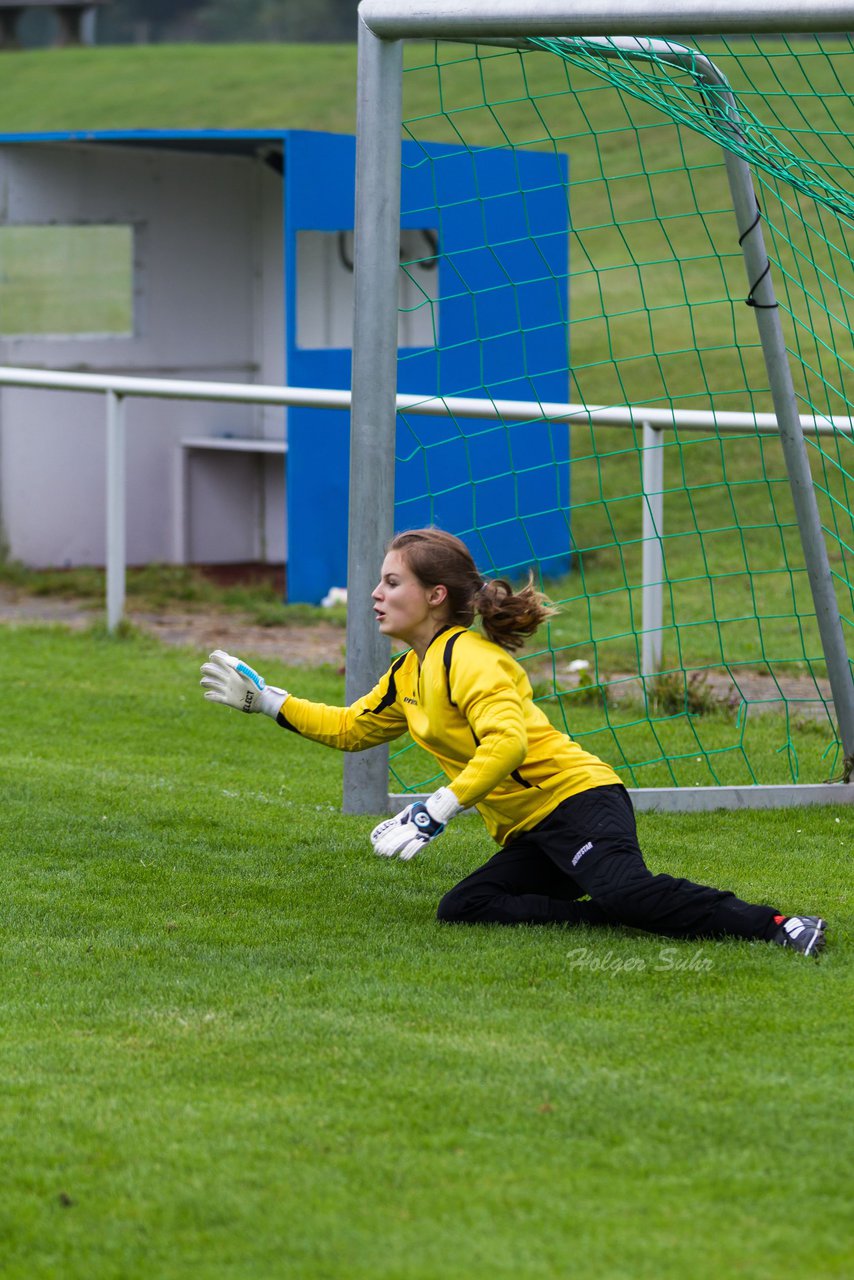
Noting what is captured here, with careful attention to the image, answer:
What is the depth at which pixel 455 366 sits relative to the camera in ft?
36.6

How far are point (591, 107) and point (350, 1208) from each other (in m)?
29.5

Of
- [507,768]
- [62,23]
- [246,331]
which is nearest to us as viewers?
[507,768]

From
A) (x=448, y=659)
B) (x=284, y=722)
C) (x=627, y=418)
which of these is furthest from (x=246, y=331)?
(x=448, y=659)

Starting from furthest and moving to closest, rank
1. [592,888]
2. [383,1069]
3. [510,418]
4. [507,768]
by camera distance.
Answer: [510,418] < [592,888] < [507,768] < [383,1069]

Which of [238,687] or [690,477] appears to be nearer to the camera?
[238,687]

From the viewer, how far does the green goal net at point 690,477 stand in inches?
231

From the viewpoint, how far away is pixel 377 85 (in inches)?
211

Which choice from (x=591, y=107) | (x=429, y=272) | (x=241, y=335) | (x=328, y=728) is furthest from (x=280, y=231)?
(x=591, y=107)

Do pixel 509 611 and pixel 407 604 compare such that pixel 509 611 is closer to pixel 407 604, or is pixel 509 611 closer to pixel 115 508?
pixel 407 604

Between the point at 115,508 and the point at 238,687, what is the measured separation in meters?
4.41

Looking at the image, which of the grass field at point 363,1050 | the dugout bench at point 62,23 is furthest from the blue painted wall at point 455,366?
the dugout bench at point 62,23

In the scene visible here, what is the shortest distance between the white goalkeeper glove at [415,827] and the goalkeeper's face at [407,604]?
0.55 m

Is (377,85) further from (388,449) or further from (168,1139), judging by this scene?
(168,1139)

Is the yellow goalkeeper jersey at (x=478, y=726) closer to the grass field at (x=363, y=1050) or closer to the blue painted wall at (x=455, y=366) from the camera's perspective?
the grass field at (x=363, y=1050)
